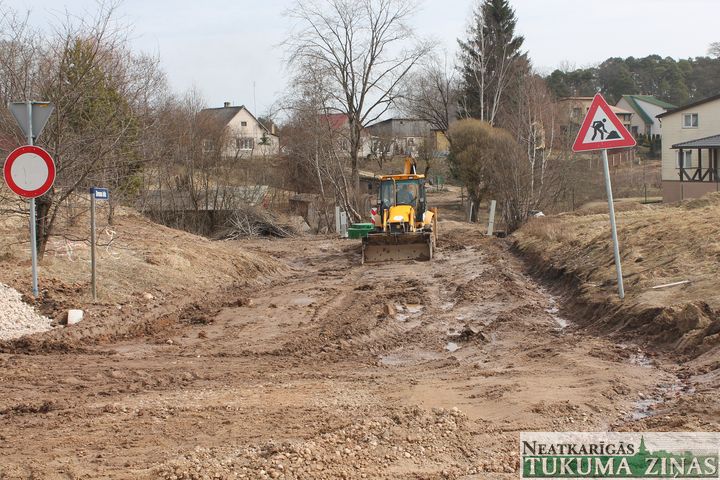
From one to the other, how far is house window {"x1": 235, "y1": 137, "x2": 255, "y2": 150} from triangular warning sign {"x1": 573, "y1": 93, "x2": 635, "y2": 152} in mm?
35100

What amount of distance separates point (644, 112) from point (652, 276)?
3145 inches

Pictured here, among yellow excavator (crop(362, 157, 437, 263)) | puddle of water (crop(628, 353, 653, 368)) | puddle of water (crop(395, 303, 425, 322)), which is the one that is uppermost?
yellow excavator (crop(362, 157, 437, 263))

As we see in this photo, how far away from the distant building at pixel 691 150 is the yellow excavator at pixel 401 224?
23828 mm

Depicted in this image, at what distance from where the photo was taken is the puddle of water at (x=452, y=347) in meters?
10.6

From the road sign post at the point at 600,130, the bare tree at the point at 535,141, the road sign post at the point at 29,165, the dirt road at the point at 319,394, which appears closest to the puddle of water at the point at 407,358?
the dirt road at the point at 319,394

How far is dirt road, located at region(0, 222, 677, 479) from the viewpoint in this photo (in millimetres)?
5430

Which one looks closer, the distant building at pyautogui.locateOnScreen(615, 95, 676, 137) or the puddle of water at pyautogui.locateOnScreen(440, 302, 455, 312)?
the puddle of water at pyautogui.locateOnScreen(440, 302, 455, 312)

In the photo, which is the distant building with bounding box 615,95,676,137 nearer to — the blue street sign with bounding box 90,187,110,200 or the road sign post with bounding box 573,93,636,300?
the road sign post with bounding box 573,93,636,300

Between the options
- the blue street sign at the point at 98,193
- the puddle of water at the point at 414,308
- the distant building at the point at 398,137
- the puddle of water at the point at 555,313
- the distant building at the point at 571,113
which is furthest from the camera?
the distant building at the point at 398,137

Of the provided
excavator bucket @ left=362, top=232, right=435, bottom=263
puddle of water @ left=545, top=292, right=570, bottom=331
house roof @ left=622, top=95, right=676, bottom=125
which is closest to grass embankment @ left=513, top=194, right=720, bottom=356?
puddle of water @ left=545, top=292, right=570, bottom=331

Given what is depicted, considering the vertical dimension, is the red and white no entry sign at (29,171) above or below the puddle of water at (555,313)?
above

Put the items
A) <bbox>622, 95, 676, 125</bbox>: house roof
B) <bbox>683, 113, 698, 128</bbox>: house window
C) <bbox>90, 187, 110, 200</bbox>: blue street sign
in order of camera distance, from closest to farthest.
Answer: <bbox>90, 187, 110, 200</bbox>: blue street sign
<bbox>683, 113, 698, 128</bbox>: house window
<bbox>622, 95, 676, 125</bbox>: house roof

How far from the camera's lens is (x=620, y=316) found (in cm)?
1084

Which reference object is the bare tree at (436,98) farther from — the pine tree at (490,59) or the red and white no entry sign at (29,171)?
the red and white no entry sign at (29,171)
